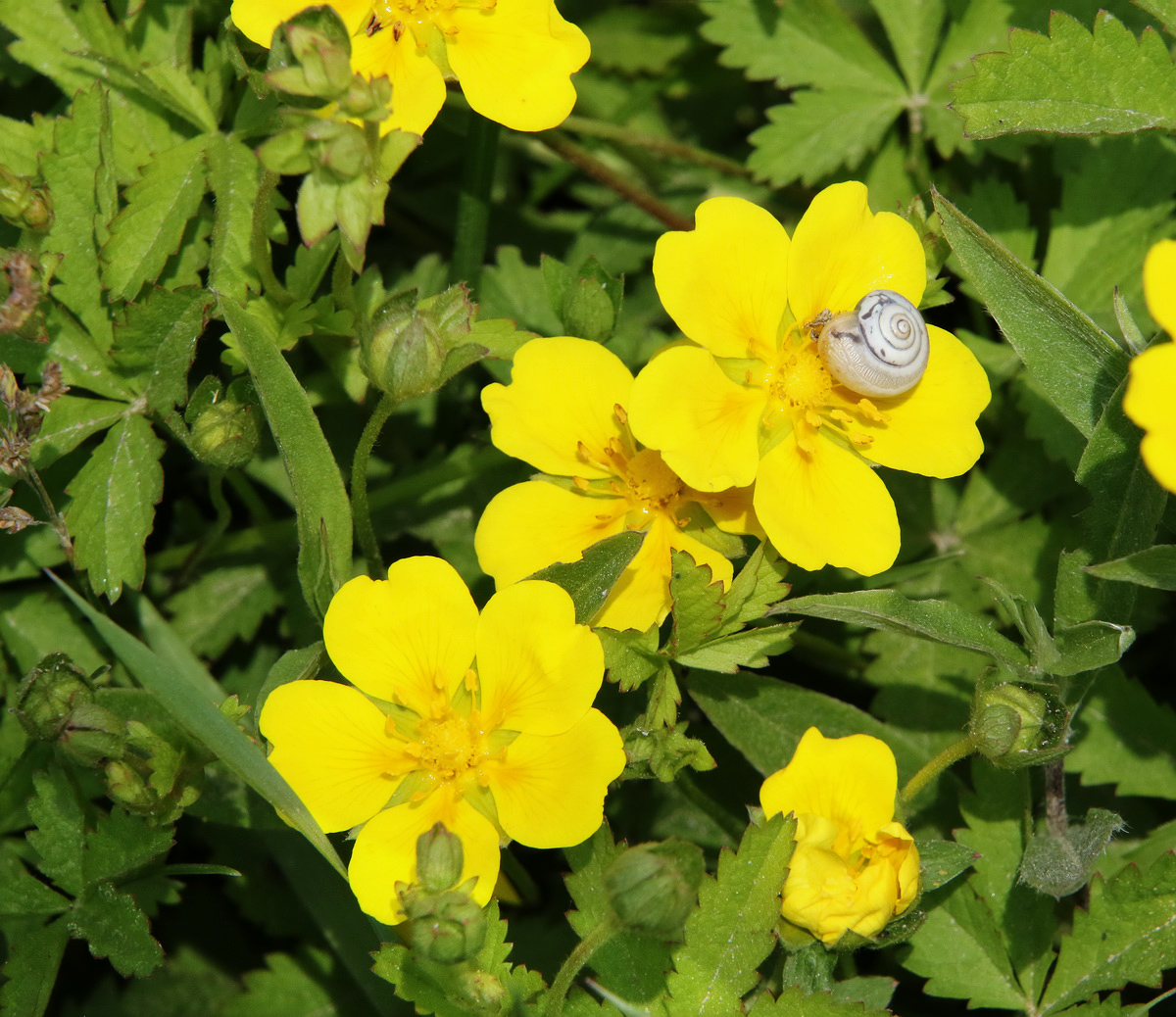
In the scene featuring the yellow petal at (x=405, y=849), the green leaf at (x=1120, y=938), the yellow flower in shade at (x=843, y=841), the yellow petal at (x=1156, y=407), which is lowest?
the green leaf at (x=1120, y=938)

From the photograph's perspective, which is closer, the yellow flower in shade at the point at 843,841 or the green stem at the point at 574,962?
the green stem at the point at 574,962

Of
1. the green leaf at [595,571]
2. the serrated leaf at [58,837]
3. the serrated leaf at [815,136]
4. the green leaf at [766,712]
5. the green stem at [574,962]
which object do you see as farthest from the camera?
the serrated leaf at [815,136]

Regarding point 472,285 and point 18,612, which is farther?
point 472,285

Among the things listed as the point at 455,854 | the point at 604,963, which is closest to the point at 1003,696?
the point at 604,963

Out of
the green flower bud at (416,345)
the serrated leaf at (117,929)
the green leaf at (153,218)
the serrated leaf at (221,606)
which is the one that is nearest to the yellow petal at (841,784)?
the green flower bud at (416,345)

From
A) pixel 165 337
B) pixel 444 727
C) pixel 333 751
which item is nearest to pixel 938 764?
pixel 444 727

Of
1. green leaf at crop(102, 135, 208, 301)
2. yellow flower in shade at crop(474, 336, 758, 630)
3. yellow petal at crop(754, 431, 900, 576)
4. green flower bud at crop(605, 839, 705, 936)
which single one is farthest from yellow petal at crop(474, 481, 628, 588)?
green leaf at crop(102, 135, 208, 301)

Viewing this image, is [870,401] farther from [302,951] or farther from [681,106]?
[302,951]

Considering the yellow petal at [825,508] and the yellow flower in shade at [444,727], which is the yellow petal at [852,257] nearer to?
the yellow petal at [825,508]
